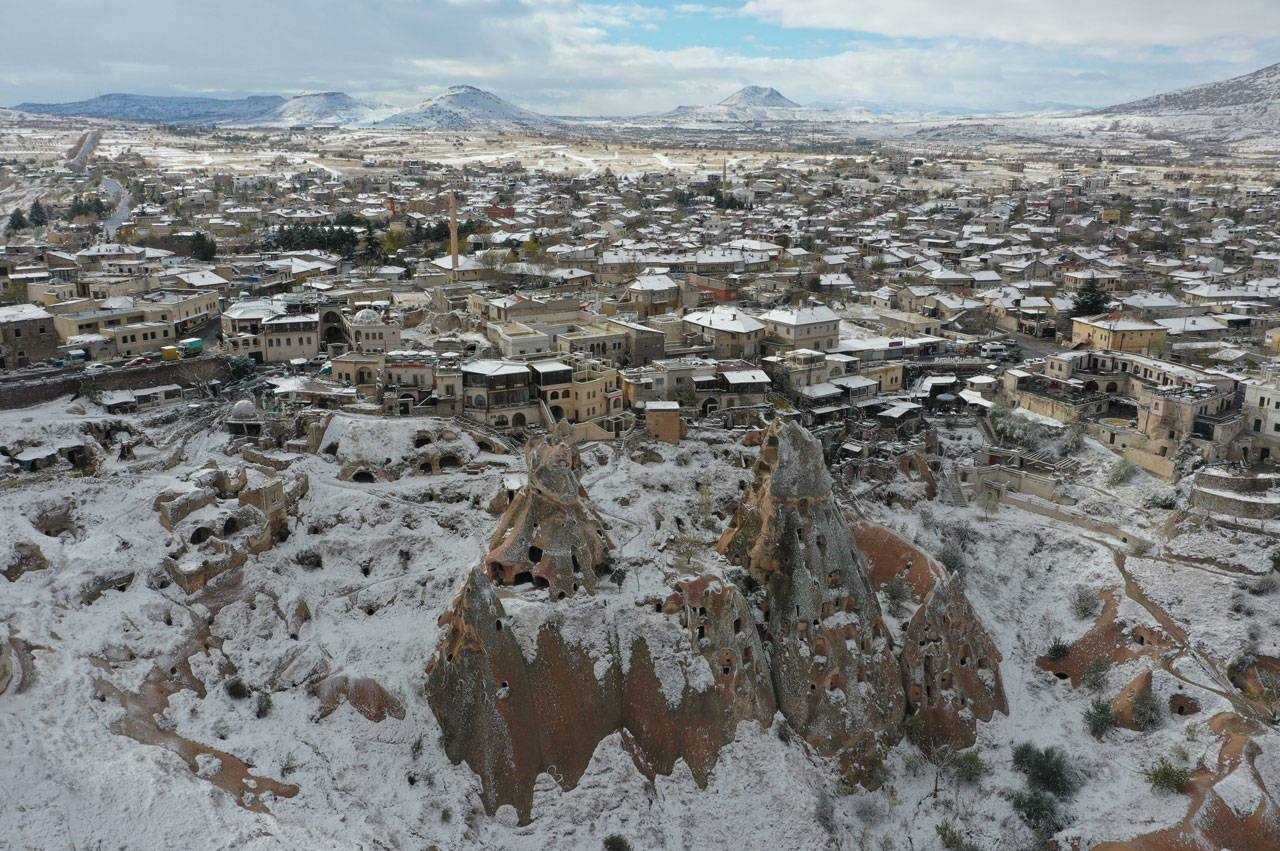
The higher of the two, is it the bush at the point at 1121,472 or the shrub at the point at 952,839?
the bush at the point at 1121,472

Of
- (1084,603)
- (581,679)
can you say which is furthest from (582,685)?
(1084,603)

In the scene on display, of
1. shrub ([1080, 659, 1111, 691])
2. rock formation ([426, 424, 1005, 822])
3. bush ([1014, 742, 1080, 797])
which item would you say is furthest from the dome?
shrub ([1080, 659, 1111, 691])

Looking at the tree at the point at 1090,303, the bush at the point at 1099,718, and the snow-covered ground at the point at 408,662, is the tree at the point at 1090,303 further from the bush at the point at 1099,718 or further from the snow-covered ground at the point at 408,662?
the bush at the point at 1099,718

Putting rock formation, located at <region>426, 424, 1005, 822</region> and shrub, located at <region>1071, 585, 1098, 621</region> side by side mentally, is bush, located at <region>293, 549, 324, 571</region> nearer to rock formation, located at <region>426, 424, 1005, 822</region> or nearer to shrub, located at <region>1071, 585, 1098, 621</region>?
rock formation, located at <region>426, 424, 1005, 822</region>

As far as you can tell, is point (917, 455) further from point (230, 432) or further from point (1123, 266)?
point (1123, 266)

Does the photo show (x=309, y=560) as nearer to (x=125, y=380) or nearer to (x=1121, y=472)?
(x=125, y=380)

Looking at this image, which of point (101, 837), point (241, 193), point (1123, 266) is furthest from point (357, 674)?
point (241, 193)

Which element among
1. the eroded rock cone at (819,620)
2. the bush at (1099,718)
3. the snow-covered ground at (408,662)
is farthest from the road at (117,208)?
the bush at (1099,718)
